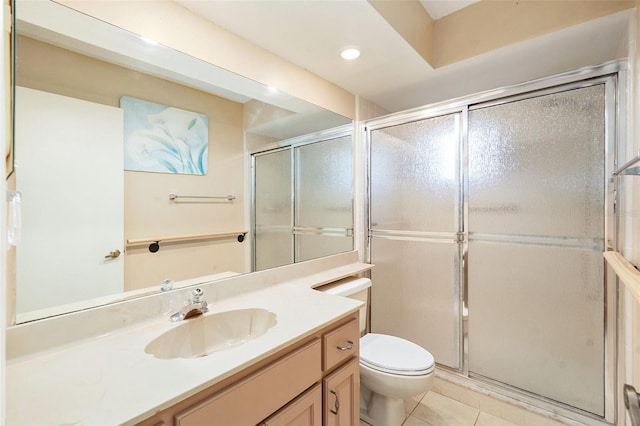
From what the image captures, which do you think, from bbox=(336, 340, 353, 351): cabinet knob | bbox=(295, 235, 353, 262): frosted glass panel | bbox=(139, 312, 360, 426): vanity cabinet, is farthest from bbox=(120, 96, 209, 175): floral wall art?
bbox=(336, 340, 353, 351): cabinet knob

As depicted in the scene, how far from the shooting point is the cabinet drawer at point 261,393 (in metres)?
0.76

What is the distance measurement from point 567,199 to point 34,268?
2472 mm

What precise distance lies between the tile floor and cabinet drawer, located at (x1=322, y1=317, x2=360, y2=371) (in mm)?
806

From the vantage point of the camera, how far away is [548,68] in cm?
188

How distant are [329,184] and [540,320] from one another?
1.63 meters

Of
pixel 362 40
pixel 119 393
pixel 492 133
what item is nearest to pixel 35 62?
pixel 119 393

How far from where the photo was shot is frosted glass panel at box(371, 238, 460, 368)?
1.98 m

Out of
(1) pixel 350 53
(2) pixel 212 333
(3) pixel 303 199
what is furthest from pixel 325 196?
(2) pixel 212 333

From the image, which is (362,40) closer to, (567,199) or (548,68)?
(548,68)

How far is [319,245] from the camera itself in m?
2.16

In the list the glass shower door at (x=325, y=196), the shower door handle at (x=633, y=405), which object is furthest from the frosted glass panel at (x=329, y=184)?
the shower door handle at (x=633, y=405)

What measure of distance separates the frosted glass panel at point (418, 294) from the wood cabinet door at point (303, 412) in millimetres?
1268

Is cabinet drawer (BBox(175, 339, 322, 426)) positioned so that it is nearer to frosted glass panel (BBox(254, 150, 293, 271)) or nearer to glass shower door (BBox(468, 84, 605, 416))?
frosted glass panel (BBox(254, 150, 293, 271))

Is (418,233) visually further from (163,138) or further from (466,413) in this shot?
(163,138)
